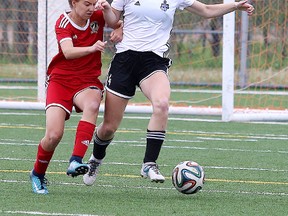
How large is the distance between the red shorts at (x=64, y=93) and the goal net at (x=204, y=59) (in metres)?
6.03

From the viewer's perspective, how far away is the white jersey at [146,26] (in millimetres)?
7488

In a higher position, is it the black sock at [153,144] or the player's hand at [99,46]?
the player's hand at [99,46]

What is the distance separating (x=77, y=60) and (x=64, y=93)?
11.0 inches

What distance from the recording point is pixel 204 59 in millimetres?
19797

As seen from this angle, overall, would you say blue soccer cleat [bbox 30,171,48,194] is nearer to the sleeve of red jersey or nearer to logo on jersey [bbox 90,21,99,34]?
the sleeve of red jersey

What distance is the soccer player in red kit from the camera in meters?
7.07

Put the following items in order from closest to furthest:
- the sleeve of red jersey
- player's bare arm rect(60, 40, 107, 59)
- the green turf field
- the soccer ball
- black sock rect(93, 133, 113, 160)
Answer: the green turf field, player's bare arm rect(60, 40, 107, 59), the soccer ball, the sleeve of red jersey, black sock rect(93, 133, 113, 160)

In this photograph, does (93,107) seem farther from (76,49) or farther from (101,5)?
(101,5)

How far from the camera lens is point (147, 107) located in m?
13.8

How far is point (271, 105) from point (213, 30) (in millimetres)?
3998

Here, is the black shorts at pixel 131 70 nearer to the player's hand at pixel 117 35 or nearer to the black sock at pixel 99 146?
the player's hand at pixel 117 35

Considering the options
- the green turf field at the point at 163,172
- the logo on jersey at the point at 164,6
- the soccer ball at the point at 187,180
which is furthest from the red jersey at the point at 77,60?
the soccer ball at the point at 187,180

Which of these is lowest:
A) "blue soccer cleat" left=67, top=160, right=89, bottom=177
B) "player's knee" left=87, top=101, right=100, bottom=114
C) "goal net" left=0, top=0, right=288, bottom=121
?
"goal net" left=0, top=0, right=288, bottom=121

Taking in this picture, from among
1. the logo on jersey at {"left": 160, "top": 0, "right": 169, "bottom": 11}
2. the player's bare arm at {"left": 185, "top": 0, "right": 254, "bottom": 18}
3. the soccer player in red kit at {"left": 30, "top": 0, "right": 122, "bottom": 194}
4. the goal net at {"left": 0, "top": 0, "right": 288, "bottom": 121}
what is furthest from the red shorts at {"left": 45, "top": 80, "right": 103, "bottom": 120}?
the goal net at {"left": 0, "top": 0, "right": 288, "bottom": 121}
